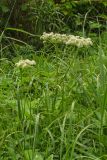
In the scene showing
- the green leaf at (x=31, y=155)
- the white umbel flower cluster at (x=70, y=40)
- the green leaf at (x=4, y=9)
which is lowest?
the green leaf at (x=31, y=155)

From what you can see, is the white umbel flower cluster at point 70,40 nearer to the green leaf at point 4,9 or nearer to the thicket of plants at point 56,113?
the thicket of plants at point 56,113

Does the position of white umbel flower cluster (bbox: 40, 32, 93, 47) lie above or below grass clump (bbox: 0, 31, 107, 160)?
above

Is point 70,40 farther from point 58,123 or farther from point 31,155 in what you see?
point 31,155

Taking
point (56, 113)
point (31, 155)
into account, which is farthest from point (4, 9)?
point (31, 155)

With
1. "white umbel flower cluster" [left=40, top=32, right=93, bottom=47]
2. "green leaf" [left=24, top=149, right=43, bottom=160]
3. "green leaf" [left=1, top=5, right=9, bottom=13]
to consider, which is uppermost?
"green leaf" [left=1, top=5, right=9, bottom=13]

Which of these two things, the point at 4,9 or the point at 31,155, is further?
the point at 4,9

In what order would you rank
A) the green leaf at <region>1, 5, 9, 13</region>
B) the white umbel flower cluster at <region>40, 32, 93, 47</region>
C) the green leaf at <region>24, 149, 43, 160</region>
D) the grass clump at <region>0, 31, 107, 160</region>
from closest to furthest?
the green leaf at <region>24, 149, 43, 160</region>
the grass clump at <region>0, 31, 107, 160</region>
the white umbel flower cluster at <region>40, 32, 93, 47</region>
the green leaf at <region>1, 5, 9, 13</region>

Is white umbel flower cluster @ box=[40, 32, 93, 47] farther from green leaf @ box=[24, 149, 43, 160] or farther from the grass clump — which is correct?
green leaf @ box=[24, 149, 43, 160]

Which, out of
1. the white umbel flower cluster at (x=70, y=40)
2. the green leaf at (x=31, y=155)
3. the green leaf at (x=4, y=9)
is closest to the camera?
the green leaf at (x=31, y=155)

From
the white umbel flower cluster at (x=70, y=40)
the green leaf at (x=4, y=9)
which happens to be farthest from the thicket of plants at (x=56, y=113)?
the green leaf at (x=4, y=9)

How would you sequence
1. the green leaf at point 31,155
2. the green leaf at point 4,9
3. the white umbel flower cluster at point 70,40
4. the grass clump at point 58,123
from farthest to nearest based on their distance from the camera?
1. the green leaf at point 4,9
2. the white umbel flower cluster at point 70,40
3. the grass clump at point 58,123
4. the green leaf at point 31,155

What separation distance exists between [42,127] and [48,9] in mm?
3434

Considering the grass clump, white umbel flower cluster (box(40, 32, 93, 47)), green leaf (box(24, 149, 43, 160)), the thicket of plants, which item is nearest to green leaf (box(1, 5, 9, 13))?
the thicket of plants

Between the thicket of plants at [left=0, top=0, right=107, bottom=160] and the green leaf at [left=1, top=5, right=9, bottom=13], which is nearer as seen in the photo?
the thicket of plants at [left=0, top=0, right=107, bottom=160]
